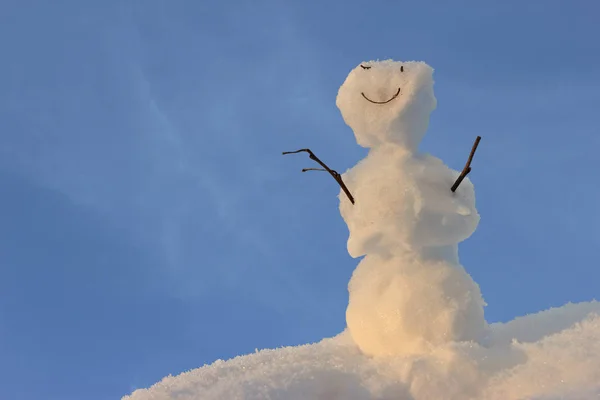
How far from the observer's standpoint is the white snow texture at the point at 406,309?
1618mm

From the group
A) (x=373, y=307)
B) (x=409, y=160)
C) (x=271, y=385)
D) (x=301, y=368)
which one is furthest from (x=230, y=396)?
(x=409, y=160)

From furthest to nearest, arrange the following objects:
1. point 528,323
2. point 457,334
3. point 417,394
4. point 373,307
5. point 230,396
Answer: point 528,323 → point 373,307 → point 457,334 → point 417,394 → point 230,396

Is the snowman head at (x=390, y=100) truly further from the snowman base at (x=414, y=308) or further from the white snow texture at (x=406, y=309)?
the snowman base at (x=414, y=308)

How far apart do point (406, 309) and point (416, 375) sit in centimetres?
35

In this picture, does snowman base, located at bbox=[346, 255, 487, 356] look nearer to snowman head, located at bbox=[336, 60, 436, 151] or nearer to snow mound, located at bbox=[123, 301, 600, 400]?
snow mound, located at bbox=[123, 301, 600, 400]

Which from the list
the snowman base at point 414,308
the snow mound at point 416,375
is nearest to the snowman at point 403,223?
the snowman base at point 414,308

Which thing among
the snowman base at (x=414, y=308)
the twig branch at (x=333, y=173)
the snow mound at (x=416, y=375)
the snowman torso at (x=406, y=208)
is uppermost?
the twig branch at (x=333, y=173)

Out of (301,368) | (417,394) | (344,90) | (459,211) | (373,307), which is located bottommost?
(417,394)

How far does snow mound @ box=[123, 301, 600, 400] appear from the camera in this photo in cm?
147

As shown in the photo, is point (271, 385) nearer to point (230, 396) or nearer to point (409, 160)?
point (230, 396)

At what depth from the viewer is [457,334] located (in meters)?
1.95

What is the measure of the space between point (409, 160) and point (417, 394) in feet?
2.74

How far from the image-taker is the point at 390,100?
2.06 meters

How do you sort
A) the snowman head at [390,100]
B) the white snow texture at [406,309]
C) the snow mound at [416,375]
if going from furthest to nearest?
the snowman head at [390,100]
the white snow texture at [406,309]
the snow mound at [416,375]
